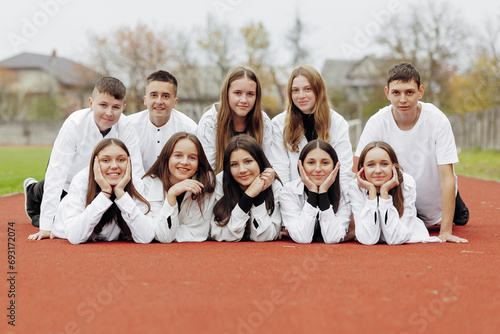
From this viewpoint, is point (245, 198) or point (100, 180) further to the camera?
point (245, 198)

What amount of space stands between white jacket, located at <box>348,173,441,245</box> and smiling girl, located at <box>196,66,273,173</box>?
1.35 m

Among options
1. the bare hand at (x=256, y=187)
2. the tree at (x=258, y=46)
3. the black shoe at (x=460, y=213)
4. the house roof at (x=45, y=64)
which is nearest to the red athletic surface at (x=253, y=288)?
the bare hand at (x=256, y=187)

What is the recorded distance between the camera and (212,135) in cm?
616

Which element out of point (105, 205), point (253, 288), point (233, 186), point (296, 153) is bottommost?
point (253, 288)

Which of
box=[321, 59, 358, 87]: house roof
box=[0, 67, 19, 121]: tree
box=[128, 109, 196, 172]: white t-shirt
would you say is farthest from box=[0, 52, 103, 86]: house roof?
box=[128, 109, 196, 172]: white t-shirt

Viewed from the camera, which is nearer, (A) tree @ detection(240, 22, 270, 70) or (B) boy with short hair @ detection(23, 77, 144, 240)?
(B) boy with short hair @ detection(23, 77, 144, 240)

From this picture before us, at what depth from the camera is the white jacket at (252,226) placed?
523cm

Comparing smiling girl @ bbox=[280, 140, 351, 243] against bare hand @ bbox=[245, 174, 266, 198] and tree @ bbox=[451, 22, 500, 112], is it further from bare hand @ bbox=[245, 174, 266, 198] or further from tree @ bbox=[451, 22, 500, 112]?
tree @ bbox=[451, 22, 500, 112]

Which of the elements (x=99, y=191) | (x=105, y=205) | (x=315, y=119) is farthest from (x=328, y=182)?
(x=99, y=191)

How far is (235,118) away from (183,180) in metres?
1.29

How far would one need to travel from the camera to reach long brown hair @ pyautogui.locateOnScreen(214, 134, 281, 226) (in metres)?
5.32

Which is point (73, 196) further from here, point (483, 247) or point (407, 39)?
point (407, 39)

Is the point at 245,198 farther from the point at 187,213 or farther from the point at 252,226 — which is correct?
the point at 187,213

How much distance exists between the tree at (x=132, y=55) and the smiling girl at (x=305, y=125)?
111 feet
